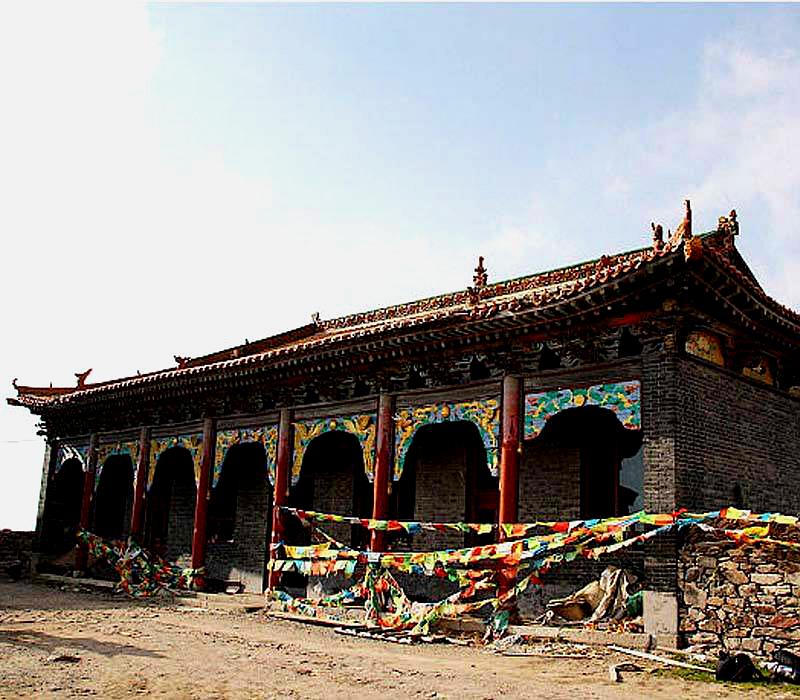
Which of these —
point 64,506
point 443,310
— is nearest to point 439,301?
point 443,310

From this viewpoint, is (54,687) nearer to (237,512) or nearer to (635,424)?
(635,424)

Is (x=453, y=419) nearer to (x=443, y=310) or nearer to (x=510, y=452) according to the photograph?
(x=510, y=452)

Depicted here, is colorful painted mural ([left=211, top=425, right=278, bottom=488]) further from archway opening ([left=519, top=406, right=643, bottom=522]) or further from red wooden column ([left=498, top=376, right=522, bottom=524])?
red wooden column ([left=498, top=376, right=522, bottom=524])

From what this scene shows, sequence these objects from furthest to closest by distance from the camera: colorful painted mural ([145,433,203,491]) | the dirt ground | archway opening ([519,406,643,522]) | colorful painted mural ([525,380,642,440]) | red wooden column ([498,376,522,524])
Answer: colorful painted mural ([145,433,203,491]), archway opening ([519,406,643,522]), red wooden column ([498,376,522,524]), colorful painted mural ([525,380,642,440]), the dirt ground

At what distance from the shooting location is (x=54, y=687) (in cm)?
732

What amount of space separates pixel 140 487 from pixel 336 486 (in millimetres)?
4239

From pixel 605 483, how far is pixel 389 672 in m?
5.46

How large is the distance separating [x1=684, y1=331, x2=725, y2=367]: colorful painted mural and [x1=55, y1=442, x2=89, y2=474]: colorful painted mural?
45.2 feet

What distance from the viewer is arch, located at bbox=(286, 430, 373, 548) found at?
15898mm

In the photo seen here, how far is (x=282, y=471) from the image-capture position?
1465 centimetres

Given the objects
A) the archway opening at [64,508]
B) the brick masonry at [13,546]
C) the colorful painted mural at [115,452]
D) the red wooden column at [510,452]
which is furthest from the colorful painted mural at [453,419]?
the brick masonry at [13,546]

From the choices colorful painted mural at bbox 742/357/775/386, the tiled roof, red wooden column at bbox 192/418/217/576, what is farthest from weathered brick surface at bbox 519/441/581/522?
red wooden column at bbox 192/418/217/576

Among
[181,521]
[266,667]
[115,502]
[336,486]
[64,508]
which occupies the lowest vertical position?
[266,667]

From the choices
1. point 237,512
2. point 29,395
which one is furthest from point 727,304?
point 29,395
